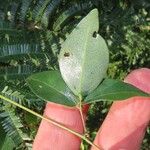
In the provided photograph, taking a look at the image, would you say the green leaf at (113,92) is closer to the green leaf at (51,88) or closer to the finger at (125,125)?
the green leaf at (51,88)

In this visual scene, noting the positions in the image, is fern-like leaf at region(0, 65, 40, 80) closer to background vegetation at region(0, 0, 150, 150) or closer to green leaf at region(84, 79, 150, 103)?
background vegetation at region(0, 0, 150, 150)

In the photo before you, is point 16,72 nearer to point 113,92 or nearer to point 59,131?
point 59,131

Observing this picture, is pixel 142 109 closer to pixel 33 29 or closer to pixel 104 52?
pixel 104 52

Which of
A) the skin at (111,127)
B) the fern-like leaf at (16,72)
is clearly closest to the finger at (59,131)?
the skin at (111,127)

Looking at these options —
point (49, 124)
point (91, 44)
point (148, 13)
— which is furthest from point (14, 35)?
point (148, 13)

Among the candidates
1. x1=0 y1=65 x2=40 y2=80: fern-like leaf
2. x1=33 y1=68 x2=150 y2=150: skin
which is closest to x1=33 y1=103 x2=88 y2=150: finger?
x1=33 y1=68 x2=150 y2=150: skin

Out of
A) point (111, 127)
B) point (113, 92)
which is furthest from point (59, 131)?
point (113, 92)
